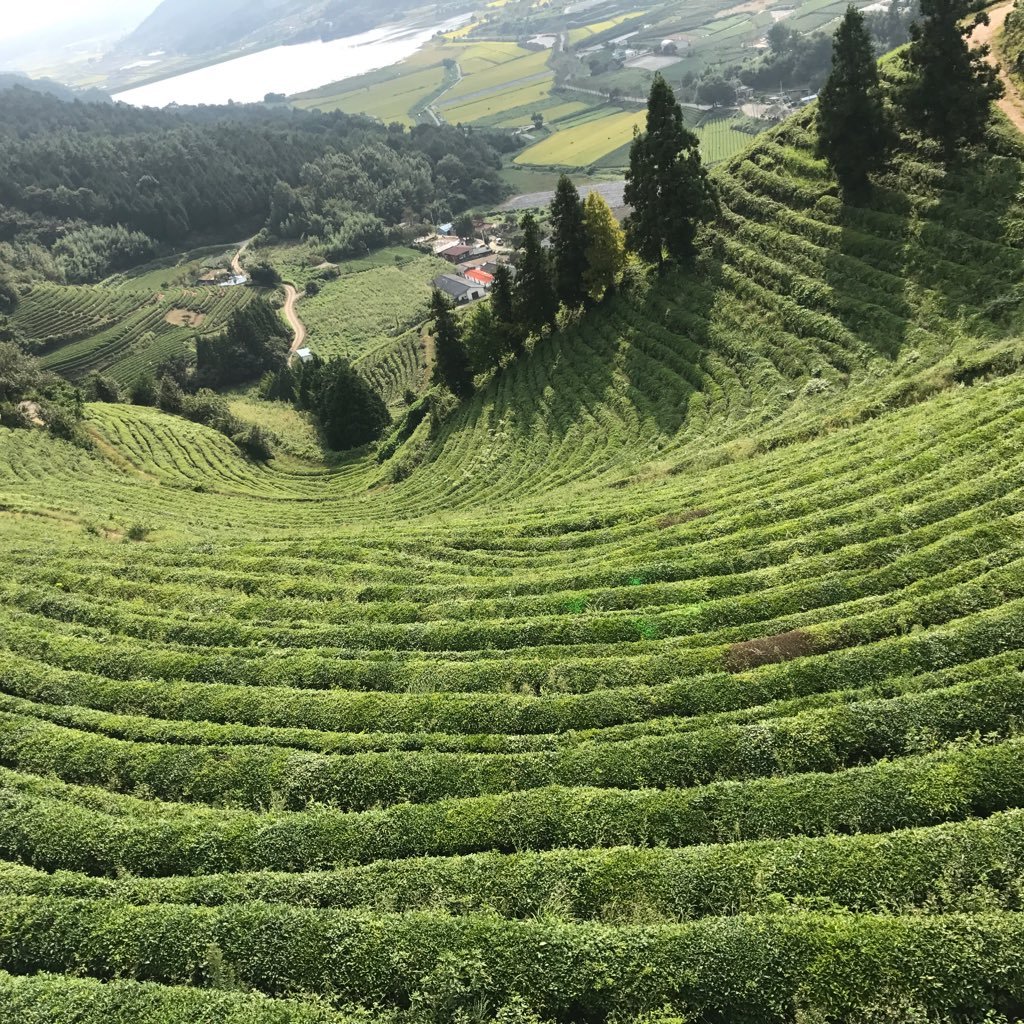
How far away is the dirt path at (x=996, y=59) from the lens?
4322 cm

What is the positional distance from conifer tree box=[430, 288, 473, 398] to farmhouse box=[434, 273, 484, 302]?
6954 centimetres

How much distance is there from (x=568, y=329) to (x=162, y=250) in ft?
602

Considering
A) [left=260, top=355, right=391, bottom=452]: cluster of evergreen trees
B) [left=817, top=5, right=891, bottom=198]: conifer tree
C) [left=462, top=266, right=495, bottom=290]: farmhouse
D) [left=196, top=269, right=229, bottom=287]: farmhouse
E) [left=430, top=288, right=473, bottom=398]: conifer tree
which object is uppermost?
[left=196, top=269, right=229, bottom=287]: farmhouse

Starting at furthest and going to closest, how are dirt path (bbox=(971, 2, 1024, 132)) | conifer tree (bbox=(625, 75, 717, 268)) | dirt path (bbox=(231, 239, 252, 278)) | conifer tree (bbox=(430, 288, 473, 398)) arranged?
dirt path (bbox=(231, 239, 252, 278)), conifer tree (bbox=(430, 288, 473, 398)), conifer tree (bbox=(625, 75, 717, 268)), dirt path (bbox=(971, 2, 1024, 132))

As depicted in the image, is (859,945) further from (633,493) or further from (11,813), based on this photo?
(633,493)

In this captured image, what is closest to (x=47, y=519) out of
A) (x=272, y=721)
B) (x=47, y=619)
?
(x=47, y=619)

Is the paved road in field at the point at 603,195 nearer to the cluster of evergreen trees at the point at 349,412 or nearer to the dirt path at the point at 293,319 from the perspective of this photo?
the dirt path at the point at 293,319

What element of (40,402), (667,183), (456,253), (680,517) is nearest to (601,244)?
(667,183)

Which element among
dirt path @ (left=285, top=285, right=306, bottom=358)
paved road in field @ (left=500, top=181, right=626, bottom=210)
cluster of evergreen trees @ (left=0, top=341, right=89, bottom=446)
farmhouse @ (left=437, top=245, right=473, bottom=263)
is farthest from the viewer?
farmhouse @ (left=437, top=245, right=473, bottom=263)

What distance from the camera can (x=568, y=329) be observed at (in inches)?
2562

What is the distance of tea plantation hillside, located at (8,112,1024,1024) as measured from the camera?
12.6 m

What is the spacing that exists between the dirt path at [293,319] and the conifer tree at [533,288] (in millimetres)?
79445

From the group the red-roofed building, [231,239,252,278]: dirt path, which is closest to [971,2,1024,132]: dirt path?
the red-roofed building

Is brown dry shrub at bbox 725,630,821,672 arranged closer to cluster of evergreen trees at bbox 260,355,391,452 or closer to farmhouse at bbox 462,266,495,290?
cluster of evergreen trees at bbox 260,355,391,452
